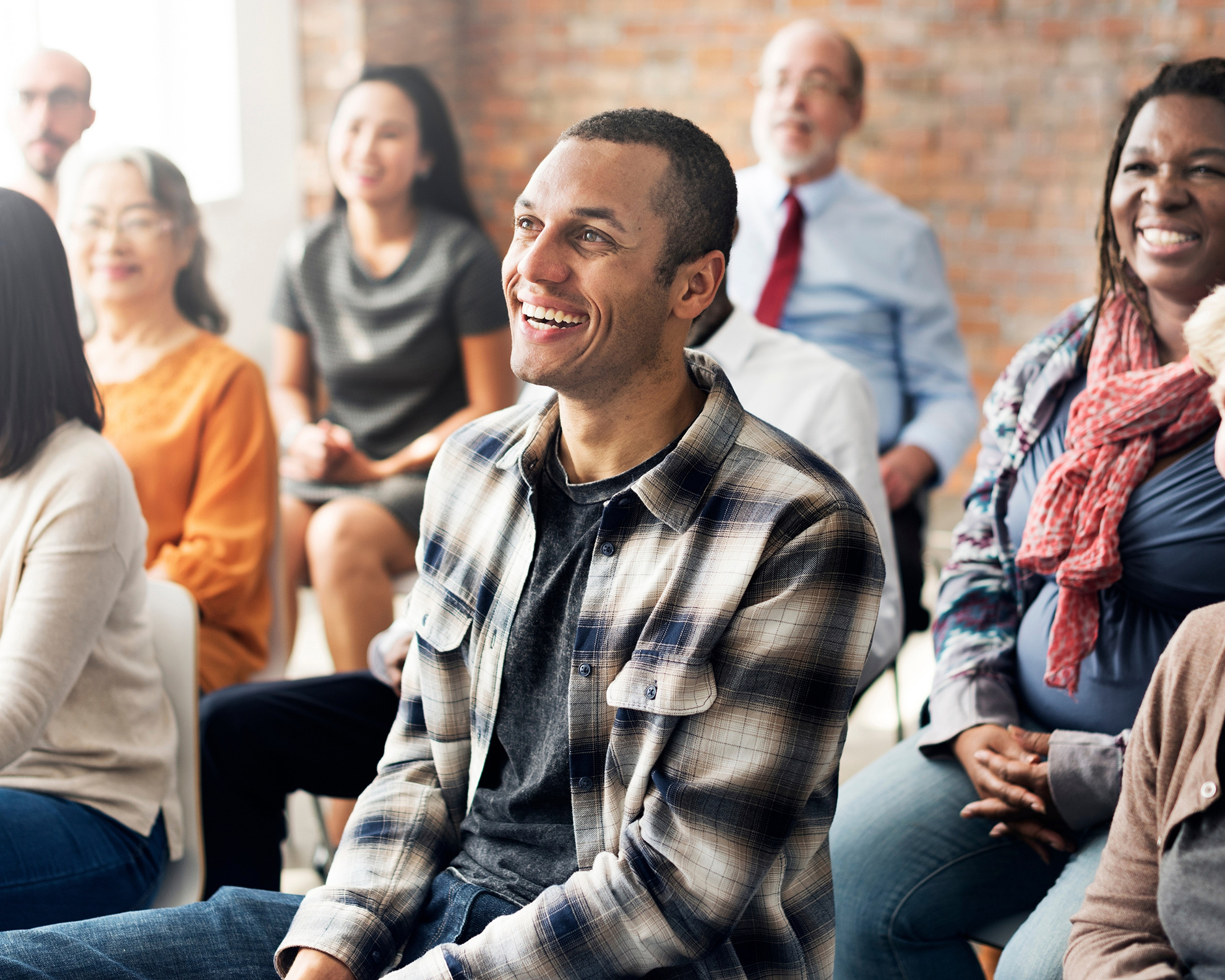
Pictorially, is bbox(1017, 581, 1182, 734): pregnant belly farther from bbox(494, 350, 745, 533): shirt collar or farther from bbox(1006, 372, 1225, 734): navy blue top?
bbox(494, 350, 745, 533): shirt collar

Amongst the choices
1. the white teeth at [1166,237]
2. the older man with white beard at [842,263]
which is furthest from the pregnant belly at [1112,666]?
the older man with white beard at [842,263]

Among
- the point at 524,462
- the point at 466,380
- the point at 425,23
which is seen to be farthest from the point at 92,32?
the point at 524,462

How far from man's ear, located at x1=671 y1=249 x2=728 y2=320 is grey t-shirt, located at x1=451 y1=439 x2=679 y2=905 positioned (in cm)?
15

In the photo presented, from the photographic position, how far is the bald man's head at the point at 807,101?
3.03 meters

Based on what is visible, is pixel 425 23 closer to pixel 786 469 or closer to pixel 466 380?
pixel 466 380

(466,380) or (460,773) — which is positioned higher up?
(466,380)

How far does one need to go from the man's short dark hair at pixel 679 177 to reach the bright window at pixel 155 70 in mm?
1426

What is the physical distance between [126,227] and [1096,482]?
1.67m

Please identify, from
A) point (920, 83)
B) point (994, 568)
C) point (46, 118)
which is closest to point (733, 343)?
point (994, 568)

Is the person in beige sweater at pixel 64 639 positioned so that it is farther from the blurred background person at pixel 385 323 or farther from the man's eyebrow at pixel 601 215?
the blurred background person at pixel 385 323

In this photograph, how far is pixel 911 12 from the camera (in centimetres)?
434

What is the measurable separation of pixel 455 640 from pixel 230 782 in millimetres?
664

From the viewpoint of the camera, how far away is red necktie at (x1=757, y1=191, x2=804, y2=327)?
9.53 feet

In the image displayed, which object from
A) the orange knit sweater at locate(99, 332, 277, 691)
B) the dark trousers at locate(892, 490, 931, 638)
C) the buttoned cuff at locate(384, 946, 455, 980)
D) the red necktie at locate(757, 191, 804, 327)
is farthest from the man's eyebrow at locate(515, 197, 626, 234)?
the red necktie at locate(757, 191, 804, 327)
